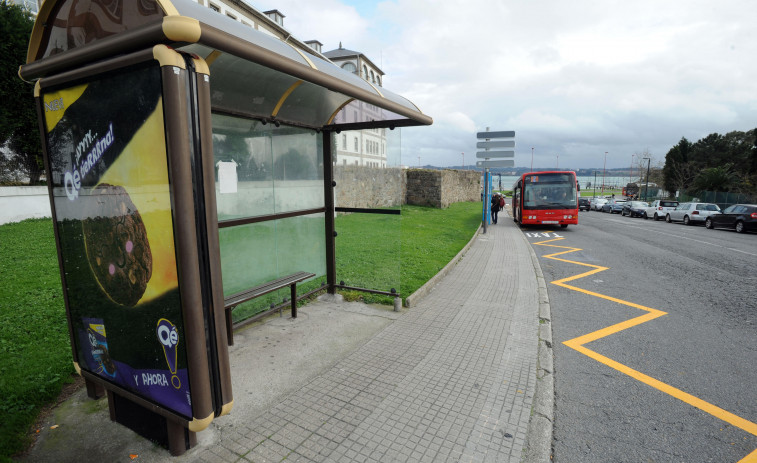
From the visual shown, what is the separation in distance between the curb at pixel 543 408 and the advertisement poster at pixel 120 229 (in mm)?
2423

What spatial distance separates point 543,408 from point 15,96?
18.8 meters

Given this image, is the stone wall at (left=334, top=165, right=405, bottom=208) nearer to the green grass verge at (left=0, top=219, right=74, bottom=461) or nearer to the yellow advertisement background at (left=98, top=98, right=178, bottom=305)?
the yellow advertisement background at (left=98, top=98, right=178, bottom=305)

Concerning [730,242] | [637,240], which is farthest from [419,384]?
[730,242]

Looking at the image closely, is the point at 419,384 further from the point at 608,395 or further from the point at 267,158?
the point at 267,158

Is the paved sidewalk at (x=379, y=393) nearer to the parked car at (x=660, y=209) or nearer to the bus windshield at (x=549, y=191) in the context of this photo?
the bus windshield at (x=549, y=191)

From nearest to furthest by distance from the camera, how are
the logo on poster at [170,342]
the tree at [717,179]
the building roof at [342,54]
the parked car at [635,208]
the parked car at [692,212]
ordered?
the logo on poster at [170,342]
the parked car at [692,212]
the parked car at [635,208]
the tree at [717,179]
the building roof at [342,54]

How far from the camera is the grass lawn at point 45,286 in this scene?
10.7ft

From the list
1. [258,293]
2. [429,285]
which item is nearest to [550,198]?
[429,285]

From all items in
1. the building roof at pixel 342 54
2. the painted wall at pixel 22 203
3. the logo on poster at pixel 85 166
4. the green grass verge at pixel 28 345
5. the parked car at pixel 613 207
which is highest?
the building roof at pixel 342 54

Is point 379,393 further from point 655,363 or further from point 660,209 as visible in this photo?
point 660,209

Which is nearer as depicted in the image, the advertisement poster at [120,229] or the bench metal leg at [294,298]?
the advertisement poster at [120,229]

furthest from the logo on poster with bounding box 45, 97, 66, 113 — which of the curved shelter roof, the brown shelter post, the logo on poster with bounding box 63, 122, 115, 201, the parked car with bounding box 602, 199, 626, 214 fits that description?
the parked car with bounding box 602, 199, 626, 214

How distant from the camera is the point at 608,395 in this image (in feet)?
11.8

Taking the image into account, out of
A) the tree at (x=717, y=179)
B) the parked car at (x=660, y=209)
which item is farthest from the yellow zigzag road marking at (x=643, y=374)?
the tree at (x=717, y=179)
